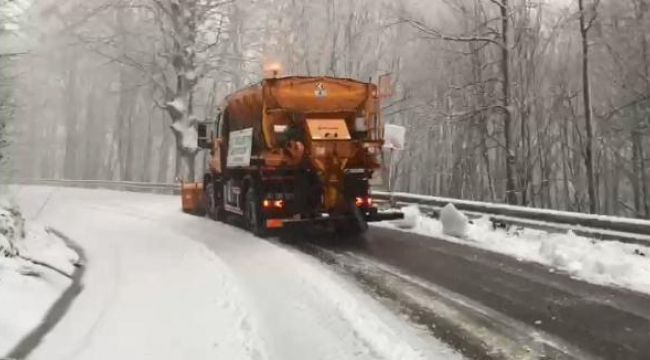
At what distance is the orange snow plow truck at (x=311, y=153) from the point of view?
40.5 feet

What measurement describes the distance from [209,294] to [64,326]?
1.75m

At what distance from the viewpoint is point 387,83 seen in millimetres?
13195

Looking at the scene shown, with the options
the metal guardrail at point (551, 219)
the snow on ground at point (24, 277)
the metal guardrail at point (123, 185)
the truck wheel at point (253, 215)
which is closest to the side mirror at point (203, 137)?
the truck wheel at point (253, 215)

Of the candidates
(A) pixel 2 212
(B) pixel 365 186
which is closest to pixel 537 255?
(B) pixel 365 186

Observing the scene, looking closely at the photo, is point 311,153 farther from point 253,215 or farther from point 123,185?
point 123,185

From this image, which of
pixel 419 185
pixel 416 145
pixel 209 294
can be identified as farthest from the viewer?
pixel 419 185

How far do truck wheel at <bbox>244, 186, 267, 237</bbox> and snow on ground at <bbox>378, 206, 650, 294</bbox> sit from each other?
3388mm

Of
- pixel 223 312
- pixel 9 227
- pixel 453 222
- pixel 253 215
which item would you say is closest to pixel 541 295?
pixel 223 312

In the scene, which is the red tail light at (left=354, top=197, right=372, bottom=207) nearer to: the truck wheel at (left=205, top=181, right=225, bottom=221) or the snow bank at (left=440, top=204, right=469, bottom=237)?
the snow bank at (left=440, top=204, right=469, bottom=237)

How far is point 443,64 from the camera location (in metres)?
29.8

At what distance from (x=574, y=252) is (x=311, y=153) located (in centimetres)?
506

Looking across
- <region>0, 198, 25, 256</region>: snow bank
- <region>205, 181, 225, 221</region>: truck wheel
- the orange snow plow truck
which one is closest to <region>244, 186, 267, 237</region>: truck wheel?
the orange snow plow truck

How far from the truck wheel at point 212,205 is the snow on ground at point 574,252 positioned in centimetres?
636

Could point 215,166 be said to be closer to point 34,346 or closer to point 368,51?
point 34,346
